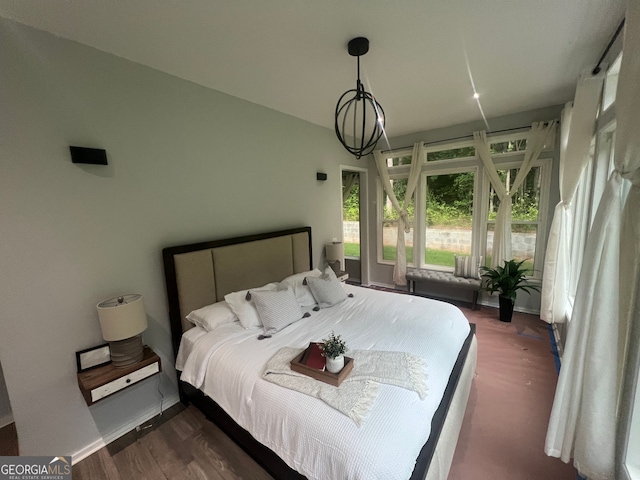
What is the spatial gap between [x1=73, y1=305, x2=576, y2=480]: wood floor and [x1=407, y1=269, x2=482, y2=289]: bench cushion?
4.50ft

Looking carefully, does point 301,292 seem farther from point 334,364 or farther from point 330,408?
point 330,408

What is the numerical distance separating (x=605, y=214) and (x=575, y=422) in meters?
1.11

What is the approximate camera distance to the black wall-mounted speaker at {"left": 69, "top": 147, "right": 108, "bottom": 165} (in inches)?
65.1

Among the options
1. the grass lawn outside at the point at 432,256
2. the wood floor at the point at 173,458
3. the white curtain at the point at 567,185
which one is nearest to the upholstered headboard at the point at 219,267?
the wood floor at the point at 173,458

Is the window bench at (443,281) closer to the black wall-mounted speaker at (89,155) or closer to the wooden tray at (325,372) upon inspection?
the wooden tray at (325,372)

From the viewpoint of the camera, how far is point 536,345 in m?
2.86

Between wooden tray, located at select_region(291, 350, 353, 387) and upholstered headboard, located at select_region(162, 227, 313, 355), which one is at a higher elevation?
upholstered headboard, located at select_region(162, 227, 313, 355)

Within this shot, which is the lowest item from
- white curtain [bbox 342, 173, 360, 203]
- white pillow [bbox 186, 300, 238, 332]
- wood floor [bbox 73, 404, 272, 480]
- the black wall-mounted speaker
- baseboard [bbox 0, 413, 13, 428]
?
wood floor [bbox 73, 404, 272, 480]

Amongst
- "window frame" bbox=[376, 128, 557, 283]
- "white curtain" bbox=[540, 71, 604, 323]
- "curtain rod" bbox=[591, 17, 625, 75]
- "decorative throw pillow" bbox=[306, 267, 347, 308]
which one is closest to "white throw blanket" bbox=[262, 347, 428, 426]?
"decorative throw pillow" bbox=[306, 267, 347, 308]

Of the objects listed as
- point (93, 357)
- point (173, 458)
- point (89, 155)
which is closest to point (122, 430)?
point (173, 458)

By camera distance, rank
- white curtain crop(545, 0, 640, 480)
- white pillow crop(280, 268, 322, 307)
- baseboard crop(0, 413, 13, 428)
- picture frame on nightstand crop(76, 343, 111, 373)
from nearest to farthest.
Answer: white curtain crop(545, 0, 640, 480) → picture frame on nightstand crop(76, 343, 111, 373) → baseboard crop(0, 413, 13, 428) → white pillow crop(280, 268, 322, 307)

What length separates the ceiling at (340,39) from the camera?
4.71 feet

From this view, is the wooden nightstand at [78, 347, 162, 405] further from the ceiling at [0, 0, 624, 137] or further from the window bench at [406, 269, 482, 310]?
the window bench at [406, 269, 482, 310]

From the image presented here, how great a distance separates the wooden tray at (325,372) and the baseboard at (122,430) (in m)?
1.43
